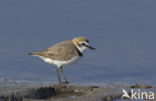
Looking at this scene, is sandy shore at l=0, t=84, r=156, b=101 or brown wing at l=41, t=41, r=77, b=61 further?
brown wing at l=41, t=41, r=77, b=61

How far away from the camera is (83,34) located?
38.3 feet

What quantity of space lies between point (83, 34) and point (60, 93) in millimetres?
4055

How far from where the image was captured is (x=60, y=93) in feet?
25.7

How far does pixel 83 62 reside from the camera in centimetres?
1073

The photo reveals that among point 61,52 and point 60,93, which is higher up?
point 61,52

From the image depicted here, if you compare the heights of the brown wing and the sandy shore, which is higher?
the brown wing

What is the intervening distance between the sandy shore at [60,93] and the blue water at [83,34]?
4.92ft

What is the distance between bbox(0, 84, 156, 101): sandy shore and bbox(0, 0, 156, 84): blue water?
4.92ft

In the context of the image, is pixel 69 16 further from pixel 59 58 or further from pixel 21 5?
pixel 59 58

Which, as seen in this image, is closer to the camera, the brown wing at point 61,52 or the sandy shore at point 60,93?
the sandy shore at point 60,93

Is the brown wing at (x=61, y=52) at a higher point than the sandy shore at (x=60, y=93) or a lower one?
higher

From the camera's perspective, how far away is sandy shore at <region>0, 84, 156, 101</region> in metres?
A: 7.03

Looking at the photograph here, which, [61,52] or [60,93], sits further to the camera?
[61,52]

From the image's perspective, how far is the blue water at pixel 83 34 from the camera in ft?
32.5
